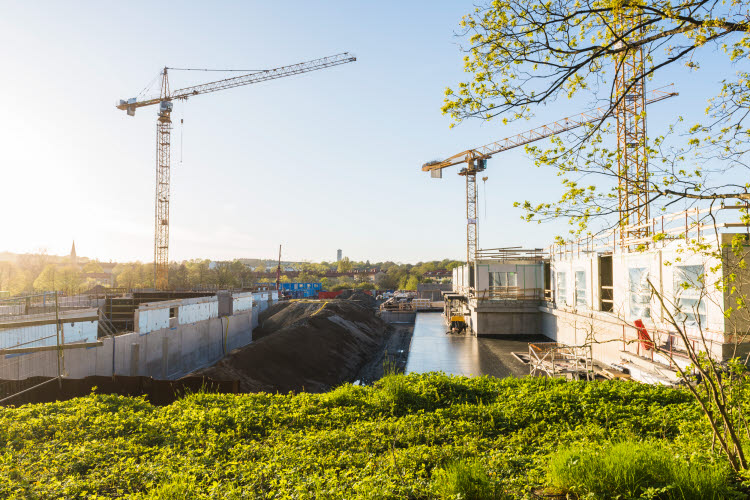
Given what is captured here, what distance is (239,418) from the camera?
7.98 meters

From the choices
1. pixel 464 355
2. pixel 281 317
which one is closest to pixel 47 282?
pixel 281 317

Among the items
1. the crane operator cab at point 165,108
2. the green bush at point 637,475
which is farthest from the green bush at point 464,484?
the crane operator cab at point 165,108

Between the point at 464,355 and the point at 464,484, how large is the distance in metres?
22.1

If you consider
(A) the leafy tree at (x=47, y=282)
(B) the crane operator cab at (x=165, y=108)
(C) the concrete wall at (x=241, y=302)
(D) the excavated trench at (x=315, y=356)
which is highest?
(B) the crane operator cab at (x=165, y=108)

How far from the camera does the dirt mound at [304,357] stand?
69.3ft

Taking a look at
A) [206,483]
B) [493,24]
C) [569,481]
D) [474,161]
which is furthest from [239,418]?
[474,161]

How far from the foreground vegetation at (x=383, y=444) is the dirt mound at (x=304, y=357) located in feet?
28.8

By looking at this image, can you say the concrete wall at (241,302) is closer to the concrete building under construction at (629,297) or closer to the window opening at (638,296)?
the concrete building under construction at (629,297)

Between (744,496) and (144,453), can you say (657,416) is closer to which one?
(744,496)

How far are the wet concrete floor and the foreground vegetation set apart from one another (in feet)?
35.9

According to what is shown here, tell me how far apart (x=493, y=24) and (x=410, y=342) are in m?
29.4

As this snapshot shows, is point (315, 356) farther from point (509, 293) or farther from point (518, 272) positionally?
point (518, 272)

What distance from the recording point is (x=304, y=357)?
25516 mm

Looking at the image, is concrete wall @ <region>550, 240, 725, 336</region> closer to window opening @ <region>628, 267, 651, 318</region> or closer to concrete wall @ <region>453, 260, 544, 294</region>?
window opening @ <region>628, 267, 651, 318</region>
